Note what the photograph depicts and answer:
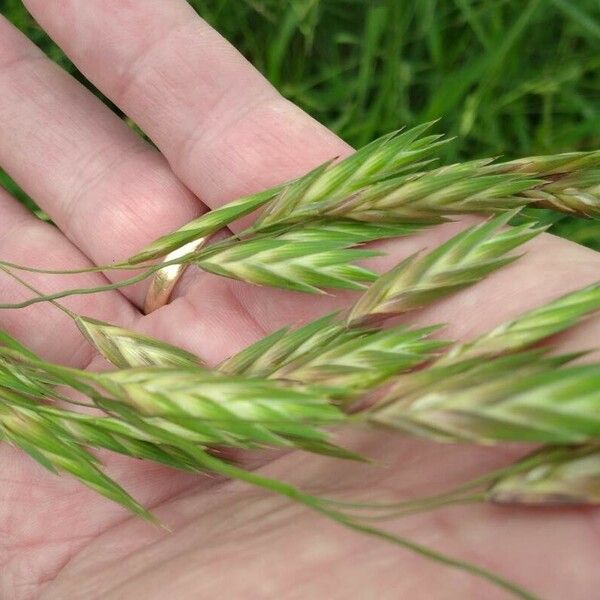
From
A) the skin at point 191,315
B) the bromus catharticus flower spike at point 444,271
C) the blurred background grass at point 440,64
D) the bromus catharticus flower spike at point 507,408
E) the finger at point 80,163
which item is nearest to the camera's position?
the bromus catharticus flower spike at point 507,408

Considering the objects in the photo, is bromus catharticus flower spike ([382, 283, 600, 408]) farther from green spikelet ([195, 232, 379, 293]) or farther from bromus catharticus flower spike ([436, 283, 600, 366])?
green spikelet ([195, 232, 379, 293])

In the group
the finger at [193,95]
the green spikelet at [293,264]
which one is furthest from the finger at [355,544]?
the finger at [193,95]

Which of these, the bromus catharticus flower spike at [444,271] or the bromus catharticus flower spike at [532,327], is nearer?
the bromus catharticus flower spike at [532,327]

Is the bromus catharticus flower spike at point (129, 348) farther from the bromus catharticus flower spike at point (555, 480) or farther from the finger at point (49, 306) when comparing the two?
the bromus catharticus flower spike at point (555, 480)

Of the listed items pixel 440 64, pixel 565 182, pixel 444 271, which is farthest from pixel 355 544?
pixel 440 64

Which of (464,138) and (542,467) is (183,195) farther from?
(542,467)

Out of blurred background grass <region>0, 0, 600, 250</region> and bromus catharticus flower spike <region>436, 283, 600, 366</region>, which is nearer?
bromus catharticus flower spike <region>436, 283, 600, 366</region>

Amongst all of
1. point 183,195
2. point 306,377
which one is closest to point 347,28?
point 183,195

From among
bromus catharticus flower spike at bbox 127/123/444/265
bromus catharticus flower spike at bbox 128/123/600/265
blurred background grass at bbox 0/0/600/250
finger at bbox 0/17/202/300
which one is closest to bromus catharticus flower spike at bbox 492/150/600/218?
bromus catharticus flower spike at bbox 128/123/600/265
